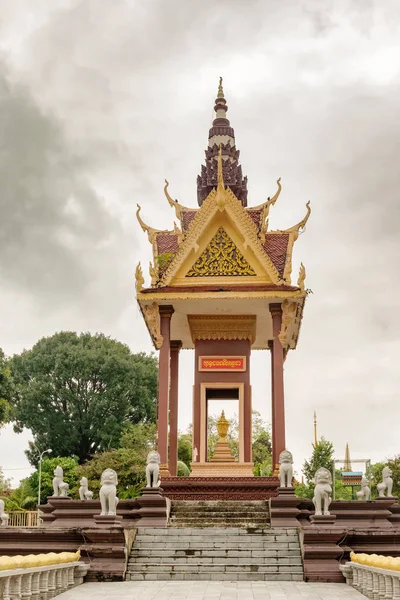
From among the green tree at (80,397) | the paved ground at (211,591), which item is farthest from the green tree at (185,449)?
the paved ground at (211,591)

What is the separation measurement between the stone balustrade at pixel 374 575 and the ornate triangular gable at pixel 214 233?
28.3 ft

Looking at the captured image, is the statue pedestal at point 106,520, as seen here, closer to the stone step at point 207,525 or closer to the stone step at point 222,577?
the stone step at point 222,577

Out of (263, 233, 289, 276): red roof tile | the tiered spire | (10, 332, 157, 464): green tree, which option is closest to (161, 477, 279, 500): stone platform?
(263, 233, 289, 276): red roof tile

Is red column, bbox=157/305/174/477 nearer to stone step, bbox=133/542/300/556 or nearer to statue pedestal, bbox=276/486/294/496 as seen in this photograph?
statue pedestal, bbox=276/486/294/496

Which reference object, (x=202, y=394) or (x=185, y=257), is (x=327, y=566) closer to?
(x=202, y=394)

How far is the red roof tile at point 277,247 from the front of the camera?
798 inches

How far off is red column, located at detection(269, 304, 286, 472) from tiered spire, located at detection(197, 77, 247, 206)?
5222mm

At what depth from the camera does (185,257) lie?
64.7 feet

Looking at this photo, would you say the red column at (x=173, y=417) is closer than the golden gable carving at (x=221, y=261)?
No

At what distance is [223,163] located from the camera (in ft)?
75.8

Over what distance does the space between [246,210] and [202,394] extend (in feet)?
17.5

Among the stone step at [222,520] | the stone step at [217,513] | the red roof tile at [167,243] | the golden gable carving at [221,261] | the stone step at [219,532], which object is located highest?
the red roof tile at [167,243]

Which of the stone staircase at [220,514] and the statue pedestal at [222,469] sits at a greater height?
the statue pedestal at [222,469]

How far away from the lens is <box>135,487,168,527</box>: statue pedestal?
15.5 metres
